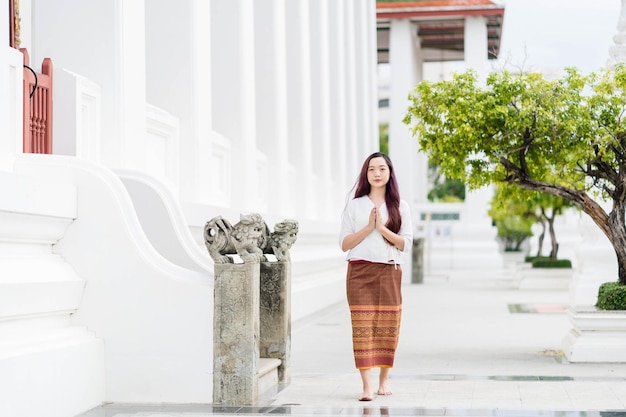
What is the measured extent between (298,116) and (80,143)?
11684 mm

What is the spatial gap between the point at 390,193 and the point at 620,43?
8.36 meters

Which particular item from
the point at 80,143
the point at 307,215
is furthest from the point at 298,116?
the point at 80,143

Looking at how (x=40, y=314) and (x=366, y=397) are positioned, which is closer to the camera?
(x=40, y=314)

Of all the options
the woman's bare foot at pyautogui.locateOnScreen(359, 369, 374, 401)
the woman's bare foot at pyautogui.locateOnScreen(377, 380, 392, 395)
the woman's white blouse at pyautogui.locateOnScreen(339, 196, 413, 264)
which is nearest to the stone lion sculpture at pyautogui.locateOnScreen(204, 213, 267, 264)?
the woman's white blouse at pyautogui.locateOnScreen(339, 196, 413, 264)

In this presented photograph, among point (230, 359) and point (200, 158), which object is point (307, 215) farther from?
point (230, 359)

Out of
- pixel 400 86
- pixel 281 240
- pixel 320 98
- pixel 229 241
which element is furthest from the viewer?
pixel 400 86

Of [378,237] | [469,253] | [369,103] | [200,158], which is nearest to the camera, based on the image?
[378,237]

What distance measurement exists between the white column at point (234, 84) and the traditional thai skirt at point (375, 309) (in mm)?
7344

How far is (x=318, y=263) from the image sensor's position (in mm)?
22641

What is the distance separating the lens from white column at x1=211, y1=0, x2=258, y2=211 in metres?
16.1

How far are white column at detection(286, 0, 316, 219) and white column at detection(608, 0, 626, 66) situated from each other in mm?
7376

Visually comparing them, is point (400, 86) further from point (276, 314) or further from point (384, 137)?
point (384, 137)

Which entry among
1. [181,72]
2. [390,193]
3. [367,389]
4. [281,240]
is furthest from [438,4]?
[367,389]

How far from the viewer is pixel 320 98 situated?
2502 cm
